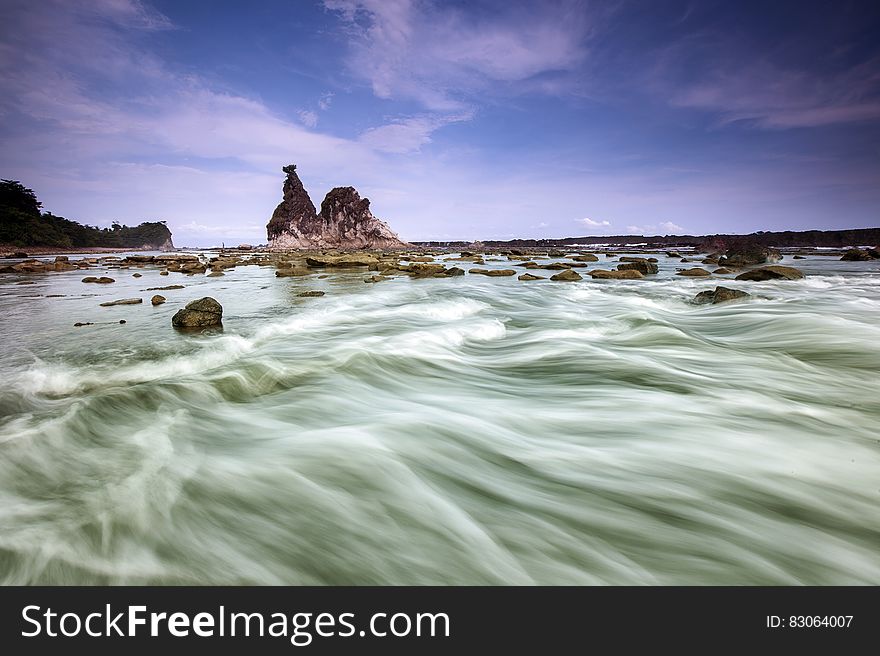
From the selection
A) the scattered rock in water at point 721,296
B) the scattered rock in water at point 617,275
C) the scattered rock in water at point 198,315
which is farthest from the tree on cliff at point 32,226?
the scattered rock in water at point 721,296

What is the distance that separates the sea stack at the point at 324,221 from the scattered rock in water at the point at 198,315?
81.3 m

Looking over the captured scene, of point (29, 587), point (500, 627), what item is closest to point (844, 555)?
point (500, 627)

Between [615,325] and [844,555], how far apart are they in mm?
5130

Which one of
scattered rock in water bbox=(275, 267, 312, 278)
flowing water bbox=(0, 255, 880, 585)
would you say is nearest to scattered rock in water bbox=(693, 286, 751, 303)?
flowing water bbox=(0, 255, 880, 585)

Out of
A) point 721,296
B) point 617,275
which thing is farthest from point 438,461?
point 617,275

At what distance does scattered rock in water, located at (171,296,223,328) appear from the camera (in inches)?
230

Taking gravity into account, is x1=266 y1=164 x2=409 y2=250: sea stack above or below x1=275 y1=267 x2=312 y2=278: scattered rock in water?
above

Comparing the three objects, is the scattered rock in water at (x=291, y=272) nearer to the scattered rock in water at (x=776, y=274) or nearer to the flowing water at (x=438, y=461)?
the flowing water at (x=438, y=461)

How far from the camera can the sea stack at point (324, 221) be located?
85000 mm

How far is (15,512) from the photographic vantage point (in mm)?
1742

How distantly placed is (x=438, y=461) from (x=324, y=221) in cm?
9403

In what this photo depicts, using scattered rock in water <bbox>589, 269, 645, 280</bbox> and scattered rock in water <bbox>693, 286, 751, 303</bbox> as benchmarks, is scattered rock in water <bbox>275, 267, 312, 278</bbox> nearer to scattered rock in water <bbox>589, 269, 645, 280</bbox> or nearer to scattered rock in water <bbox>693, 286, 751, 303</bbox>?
scattered rock in water <bbox>589, 269, 645, 280</bbox>

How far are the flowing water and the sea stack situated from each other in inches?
3301

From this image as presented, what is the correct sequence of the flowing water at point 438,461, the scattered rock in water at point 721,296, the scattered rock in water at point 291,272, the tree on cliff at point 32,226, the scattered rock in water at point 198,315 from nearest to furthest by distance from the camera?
the flowing water at point 438,461, the scattered rock in water at point 198,315, the scattered rock in water at point 721,296, the scattered rock in water at point 291,272, the tree on cliff at point 32,226
